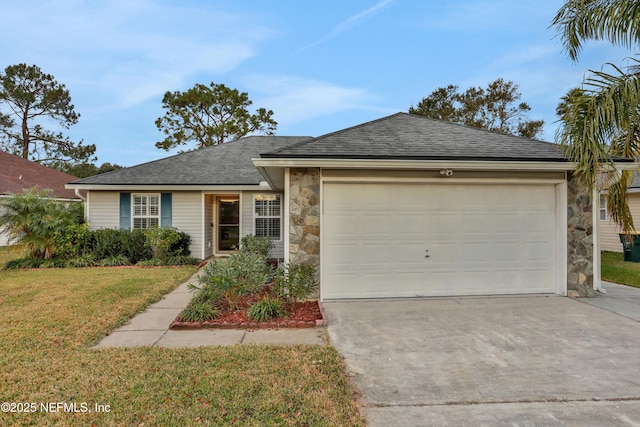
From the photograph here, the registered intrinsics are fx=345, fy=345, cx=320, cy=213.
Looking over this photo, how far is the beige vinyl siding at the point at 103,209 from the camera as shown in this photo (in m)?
11.5

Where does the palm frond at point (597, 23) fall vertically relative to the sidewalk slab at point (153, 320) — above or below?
above

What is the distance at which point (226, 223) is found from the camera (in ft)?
42.7

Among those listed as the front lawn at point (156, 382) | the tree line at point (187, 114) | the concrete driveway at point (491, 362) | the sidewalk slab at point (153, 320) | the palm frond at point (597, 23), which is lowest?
the sidewalk slab at point (153, 320)

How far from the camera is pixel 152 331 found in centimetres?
479

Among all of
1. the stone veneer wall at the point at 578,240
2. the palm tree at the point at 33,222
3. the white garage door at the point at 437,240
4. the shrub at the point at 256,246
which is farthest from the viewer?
the palm tree at the point at 33,222

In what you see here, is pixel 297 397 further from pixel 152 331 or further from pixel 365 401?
pixel 152 331

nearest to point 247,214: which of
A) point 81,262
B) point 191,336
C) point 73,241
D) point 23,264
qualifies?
point 81,262

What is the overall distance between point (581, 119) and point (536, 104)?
23379 millimetres

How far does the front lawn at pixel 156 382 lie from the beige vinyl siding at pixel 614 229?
14.4m

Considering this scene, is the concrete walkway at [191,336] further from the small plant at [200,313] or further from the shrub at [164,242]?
the shrub at [164,242]

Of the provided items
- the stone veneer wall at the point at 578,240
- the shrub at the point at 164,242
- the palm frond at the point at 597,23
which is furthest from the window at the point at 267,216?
the palm frond at the point at 597,23

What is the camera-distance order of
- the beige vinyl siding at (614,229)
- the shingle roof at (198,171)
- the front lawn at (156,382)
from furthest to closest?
the beige vinyl siding at (614,229) → the shingle roof at (198,171) → the front lawn at (156,382)

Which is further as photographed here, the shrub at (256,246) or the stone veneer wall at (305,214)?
the shrub at (256,246)

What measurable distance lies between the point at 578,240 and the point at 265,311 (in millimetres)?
5909
